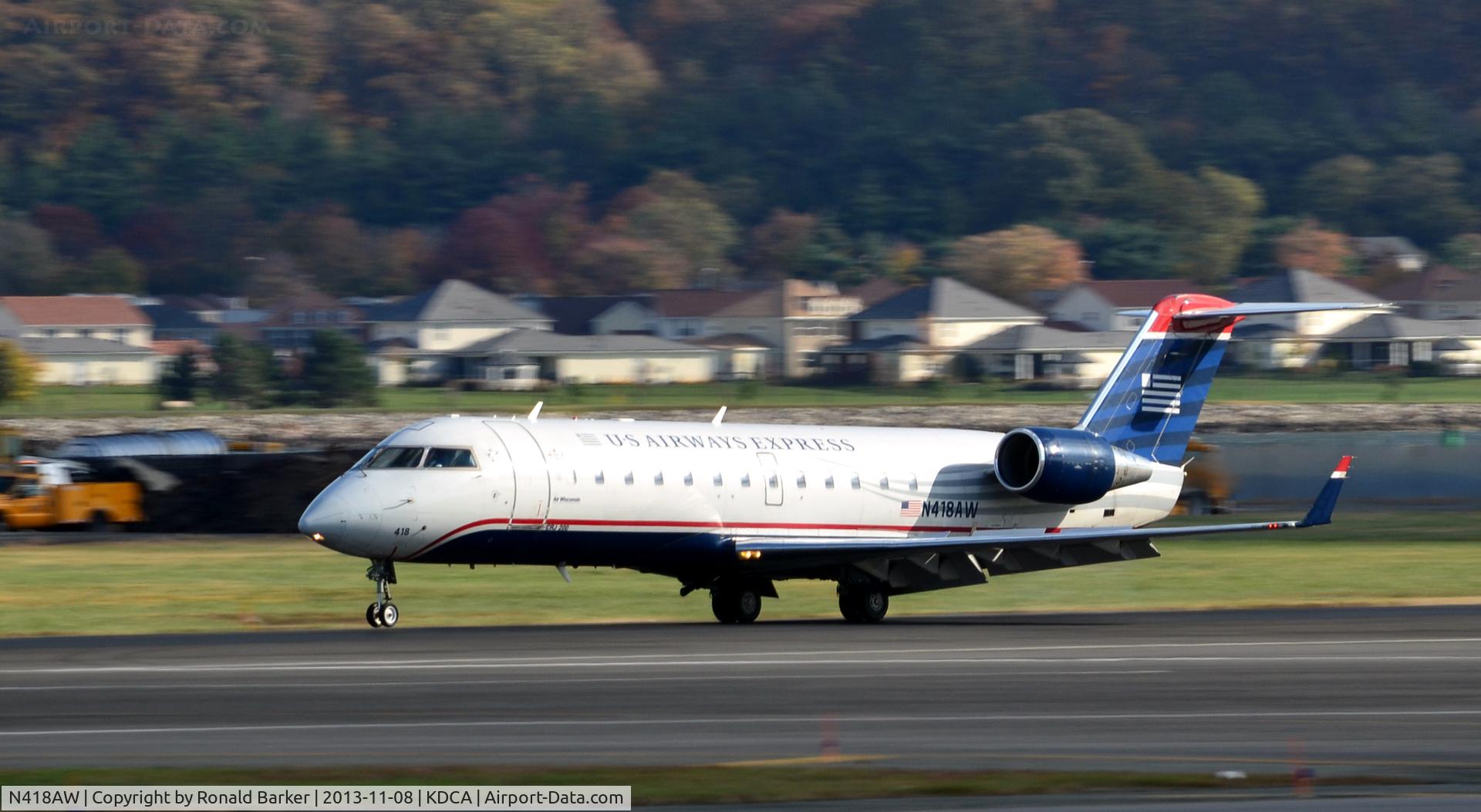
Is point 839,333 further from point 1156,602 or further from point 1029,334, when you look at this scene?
point 1156,602

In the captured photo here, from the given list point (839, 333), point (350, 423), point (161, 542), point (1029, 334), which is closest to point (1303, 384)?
point (1029, 334)

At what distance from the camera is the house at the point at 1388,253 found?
170250mm

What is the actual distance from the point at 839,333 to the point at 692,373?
15.3 meters

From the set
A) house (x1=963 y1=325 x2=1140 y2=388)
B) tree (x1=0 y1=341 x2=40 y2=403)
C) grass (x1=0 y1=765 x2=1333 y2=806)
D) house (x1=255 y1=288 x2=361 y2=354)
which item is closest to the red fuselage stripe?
grass (x1=0 y1=765 x2=1333 y2=806)

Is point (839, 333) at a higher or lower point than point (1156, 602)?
higher

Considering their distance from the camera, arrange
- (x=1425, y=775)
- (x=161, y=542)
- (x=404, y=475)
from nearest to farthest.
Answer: (x=1425, y=775), (x=404, y=475), (x=161, y=542)

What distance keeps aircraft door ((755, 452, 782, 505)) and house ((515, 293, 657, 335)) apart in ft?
354

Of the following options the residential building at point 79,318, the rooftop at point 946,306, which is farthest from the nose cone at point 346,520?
the residential building at point 79,318

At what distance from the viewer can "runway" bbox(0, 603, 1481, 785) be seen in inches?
633

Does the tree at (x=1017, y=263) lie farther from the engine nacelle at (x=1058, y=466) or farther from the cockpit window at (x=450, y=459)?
the cockpit window at (x=450, y=459)

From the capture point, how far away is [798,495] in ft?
97.2

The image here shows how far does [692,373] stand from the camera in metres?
121

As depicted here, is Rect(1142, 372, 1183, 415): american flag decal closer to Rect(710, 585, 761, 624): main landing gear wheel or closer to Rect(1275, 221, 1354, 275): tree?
Rect(710, 585, 761, 624): main landing gear wheel

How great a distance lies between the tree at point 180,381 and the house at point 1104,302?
52655 mm
